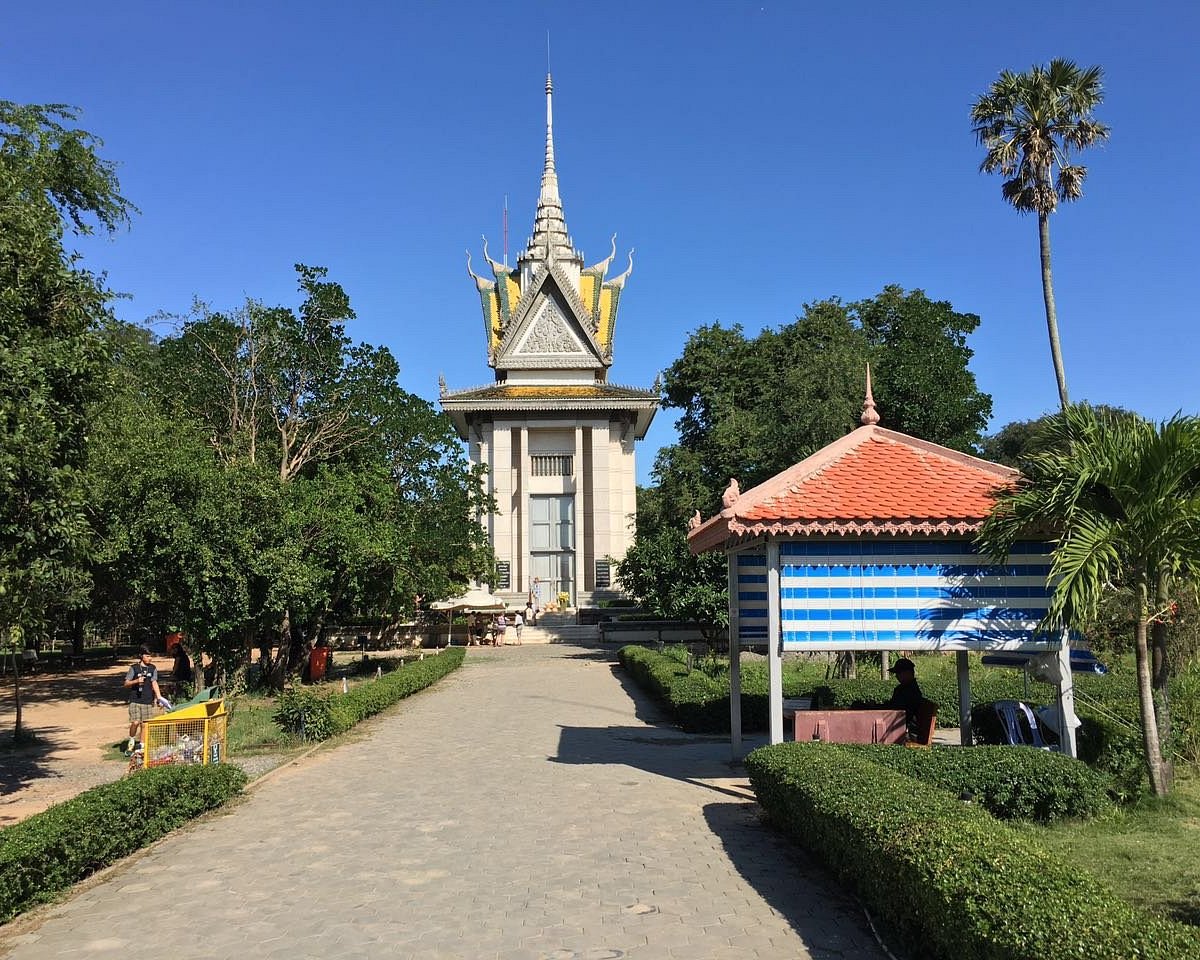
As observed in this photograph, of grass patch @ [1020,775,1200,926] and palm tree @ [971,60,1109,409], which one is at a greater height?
palm tree @ [971,60,1109,409]

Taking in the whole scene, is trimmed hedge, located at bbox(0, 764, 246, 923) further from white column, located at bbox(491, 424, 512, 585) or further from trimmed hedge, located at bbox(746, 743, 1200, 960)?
white column, located at bbox(491, 424, 512, 585)

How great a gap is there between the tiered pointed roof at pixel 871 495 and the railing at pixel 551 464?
1408 inches

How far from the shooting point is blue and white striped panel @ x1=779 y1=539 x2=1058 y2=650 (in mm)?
A: 9242

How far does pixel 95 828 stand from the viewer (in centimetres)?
780

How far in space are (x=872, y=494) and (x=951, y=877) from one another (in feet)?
16.2

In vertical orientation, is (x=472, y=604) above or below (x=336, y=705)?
above

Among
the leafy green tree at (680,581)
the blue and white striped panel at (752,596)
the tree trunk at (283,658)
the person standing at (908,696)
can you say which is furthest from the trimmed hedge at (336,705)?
the person standing at (908,696)

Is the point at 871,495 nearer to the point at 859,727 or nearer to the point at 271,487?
the point at 859,727

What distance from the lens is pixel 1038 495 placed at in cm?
876

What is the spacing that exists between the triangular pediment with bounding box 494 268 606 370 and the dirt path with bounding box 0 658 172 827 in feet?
78.5

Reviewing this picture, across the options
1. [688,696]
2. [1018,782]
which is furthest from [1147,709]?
[688,696]

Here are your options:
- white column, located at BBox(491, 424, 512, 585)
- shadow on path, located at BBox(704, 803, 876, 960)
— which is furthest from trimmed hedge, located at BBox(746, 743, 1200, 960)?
white column, located at BBox(491, 424, 512, 585)

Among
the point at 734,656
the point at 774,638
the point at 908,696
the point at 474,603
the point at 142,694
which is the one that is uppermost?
the point at 774,638

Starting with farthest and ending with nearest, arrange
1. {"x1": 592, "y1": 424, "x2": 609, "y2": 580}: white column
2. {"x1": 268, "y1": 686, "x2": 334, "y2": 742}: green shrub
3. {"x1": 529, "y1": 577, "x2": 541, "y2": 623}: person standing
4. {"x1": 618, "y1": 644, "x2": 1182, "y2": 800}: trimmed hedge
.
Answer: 1. {"x1": 592, "y1": 424, "x2": 609, "y2": 580}: white column
2. {"x1": 529, "y1": 577, "x2": 541, "y2": 623}: person standing
3. {"x1": 268, "y1": 686, "x2": 334, "y2": 742}: green shrub
4. {"x1": 618, "y1": 644, "x2": 1182, "y2": 800}: trimmed hedge
